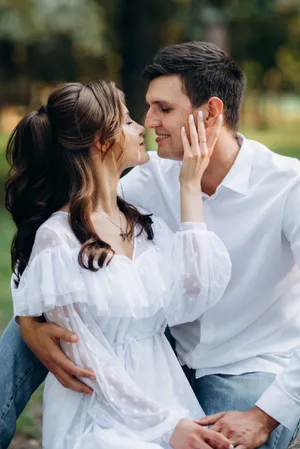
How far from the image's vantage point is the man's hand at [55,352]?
308 centimetres

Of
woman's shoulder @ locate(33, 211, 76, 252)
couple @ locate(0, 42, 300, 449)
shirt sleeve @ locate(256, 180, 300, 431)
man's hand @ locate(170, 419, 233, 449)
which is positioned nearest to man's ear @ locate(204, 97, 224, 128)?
couple @ locate(0, 42, 300, 449)

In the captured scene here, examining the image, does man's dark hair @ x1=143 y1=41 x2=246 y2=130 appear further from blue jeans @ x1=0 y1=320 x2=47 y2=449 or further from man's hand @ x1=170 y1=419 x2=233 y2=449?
man's hand @ x1=170 y1=419 x2=233 y2=449

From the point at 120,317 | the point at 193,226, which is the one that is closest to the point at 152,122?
the point at 193,226

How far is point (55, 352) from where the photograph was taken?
10.3 ft

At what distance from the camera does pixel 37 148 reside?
129 inches

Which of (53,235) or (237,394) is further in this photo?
(237,394)

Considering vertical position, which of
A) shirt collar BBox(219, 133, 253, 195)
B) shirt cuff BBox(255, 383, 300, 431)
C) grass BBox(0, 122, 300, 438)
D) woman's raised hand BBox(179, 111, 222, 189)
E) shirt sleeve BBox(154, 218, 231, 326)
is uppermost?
woman's raised hand BBox(179, 111, 222, 189)

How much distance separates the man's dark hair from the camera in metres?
3.56

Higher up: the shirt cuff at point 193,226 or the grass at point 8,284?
the shirt cuff at point 193,226

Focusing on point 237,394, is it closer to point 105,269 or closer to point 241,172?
point 105,269

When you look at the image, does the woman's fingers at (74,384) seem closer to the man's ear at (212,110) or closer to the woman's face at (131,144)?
the woman's face at (131,144)

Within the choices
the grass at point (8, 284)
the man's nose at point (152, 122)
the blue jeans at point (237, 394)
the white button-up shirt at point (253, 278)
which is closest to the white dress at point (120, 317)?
the blue jeans at point (237, 394)

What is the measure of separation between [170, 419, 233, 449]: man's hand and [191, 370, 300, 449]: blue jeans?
271mm

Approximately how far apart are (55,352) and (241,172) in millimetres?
1067
